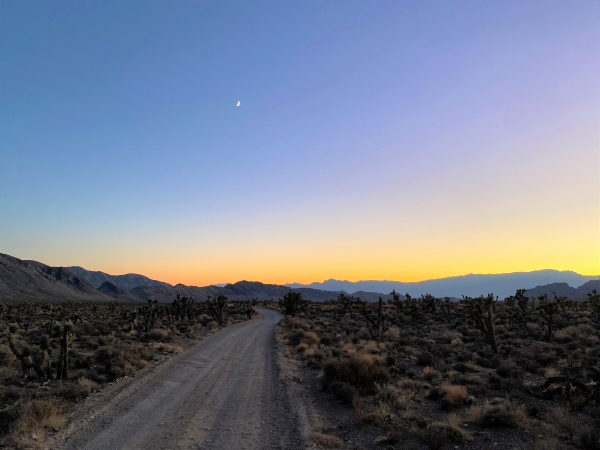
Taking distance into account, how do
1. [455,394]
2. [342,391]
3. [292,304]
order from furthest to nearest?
[292,304]
[342,391]
[455,394]

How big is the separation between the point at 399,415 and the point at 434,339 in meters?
18.0

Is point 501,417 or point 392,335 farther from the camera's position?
point 392,335

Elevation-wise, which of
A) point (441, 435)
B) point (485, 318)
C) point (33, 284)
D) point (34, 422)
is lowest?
point (441, 435)

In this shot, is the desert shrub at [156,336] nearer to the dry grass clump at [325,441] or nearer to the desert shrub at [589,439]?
the dry grass clump at [325,441]

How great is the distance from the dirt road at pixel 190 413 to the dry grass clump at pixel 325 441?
41cm

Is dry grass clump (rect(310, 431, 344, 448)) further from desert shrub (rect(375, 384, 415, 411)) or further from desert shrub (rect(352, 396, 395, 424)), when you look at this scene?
desert shrub (rect(375, 384, 415, 411))

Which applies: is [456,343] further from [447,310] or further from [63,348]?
[447,310]

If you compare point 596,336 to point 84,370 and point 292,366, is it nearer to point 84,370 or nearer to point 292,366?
point 292,366

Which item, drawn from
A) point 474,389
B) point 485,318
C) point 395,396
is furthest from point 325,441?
point 485,318

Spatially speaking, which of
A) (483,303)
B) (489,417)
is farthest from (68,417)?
(483,303)

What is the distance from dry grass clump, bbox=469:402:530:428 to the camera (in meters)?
10.0

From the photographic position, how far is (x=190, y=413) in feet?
39.2

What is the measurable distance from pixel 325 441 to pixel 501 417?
15.7 ft

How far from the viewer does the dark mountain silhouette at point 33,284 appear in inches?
5217
